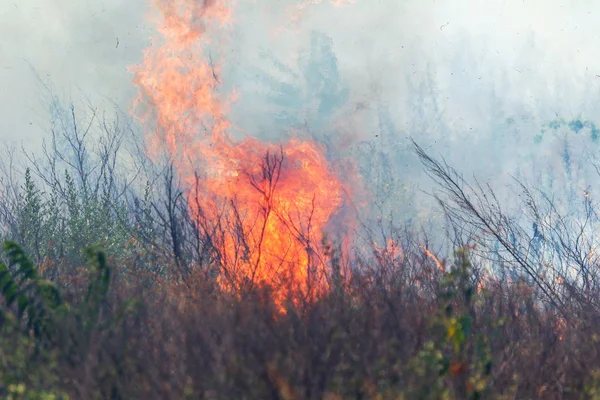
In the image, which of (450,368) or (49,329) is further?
(49,329)

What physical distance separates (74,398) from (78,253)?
8.76 metres

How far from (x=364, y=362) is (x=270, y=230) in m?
9.49

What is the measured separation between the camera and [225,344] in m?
4.59

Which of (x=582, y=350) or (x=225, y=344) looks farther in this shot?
(x=582, y=350)

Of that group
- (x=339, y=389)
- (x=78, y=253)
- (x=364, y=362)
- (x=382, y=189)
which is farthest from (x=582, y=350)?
(x=382, y=189)

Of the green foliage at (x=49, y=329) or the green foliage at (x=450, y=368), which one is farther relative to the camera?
the green foliage at (x=49, y=329)

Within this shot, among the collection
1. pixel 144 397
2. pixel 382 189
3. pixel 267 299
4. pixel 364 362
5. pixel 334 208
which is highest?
pixel 382 189

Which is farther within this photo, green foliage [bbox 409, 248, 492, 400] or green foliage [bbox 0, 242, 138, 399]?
green foliage [bbox 0, 242, 138, 399]

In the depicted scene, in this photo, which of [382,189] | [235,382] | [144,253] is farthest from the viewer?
[382,189]

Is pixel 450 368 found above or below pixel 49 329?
below

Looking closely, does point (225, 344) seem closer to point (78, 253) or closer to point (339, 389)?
point (339, 389)

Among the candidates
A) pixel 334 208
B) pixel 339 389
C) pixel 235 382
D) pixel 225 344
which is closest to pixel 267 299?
pixel 225 344

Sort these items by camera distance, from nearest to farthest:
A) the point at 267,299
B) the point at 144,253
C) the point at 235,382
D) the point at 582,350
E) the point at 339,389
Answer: the point at 339,389
the point at 235,382
the point at 267,299
the point at 582,350
the point at 144,253

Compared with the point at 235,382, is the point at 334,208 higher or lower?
higher
